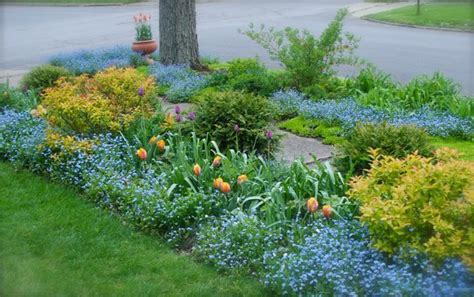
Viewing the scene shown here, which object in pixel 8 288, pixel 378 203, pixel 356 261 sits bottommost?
pixel 8 288

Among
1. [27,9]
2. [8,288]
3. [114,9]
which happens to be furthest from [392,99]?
[27,9]

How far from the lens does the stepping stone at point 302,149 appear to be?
6938mm

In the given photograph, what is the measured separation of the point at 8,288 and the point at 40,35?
17910mm

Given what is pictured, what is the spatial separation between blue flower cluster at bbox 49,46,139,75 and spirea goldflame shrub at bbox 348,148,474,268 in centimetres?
807

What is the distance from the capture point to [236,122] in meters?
6.80

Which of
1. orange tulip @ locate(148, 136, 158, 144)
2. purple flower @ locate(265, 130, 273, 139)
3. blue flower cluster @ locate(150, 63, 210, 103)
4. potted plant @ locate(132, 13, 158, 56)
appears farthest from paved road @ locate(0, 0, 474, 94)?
orange tulip @ locate(148, 136, 158, 144)

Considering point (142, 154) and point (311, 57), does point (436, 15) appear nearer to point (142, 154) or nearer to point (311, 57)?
point (311, 57)

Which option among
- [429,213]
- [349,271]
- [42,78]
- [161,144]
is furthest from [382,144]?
[42,78]

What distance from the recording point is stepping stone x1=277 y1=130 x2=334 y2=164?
6938 mm

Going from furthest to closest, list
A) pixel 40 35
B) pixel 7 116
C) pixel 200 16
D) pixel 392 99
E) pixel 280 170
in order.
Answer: pixel 200 16 < pixel 40 35 < pixel 392 99 < pixel 7 116 < pixel 280 170

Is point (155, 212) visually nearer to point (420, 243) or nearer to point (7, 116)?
point (420, 243)

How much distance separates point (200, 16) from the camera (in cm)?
2533

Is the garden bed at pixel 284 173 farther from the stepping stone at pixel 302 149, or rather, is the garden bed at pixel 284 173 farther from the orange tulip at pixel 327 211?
the stepping stone at pixel 302 149

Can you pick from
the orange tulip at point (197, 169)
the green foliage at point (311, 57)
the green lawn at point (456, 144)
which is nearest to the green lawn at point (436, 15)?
the green foliage at point (311, 57)
